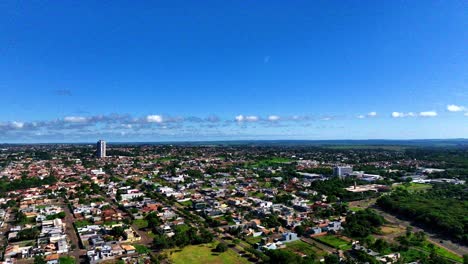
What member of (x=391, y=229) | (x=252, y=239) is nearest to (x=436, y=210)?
(x=391, y=229)

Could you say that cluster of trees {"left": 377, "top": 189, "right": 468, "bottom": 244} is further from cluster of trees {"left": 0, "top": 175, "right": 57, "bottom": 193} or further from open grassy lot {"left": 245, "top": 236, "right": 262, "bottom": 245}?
cluster of trees {"left": 0, "top": 175, "right": 57, "bottom": 193}

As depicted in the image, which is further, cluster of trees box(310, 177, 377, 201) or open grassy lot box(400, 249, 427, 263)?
cluster of trees box(310, 177, 377, 201)

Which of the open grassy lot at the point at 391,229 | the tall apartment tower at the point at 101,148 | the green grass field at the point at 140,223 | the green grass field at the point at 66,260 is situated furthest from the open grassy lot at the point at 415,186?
the tall apartment tower at the point at 101,148

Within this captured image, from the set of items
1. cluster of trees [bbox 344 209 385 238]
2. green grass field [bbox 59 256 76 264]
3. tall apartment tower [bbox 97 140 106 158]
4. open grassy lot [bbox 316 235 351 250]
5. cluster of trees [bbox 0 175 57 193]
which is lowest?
green grass field [bbox 59 256 76 264]

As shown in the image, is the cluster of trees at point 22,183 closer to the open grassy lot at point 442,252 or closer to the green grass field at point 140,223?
the green grass field at point 140,223

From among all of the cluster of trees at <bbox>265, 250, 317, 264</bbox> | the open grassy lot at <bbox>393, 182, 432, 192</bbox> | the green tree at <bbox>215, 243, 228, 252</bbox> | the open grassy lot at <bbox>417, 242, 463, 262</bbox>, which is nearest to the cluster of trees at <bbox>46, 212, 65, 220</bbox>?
the green tree at <bbox>215, 243, 228, 252</bbox>

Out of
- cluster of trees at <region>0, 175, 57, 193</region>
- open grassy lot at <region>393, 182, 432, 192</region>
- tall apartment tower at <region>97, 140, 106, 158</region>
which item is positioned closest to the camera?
cluster of trees at <region>0, 175, 57, 193</region>

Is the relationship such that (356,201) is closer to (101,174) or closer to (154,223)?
(154,223)
